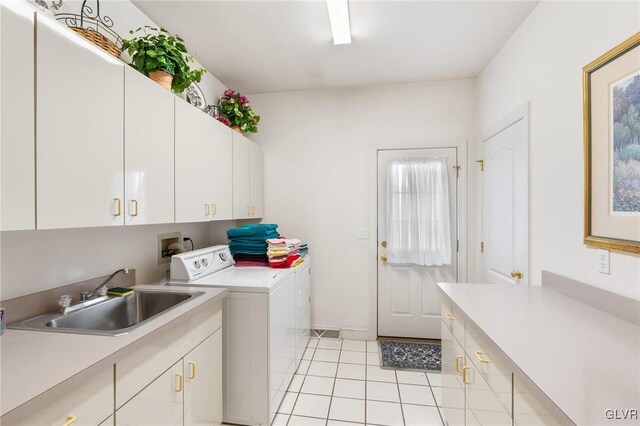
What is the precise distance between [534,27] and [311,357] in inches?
119

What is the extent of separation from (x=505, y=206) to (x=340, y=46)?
1792mm

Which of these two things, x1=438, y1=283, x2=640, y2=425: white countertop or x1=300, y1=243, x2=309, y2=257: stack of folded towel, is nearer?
x1=438, y1=283, x2=640, y2=425: white countertop

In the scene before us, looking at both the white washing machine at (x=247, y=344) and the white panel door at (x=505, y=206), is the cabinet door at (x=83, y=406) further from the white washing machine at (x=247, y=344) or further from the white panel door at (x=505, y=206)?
the white panel door at (x=505, y=206)

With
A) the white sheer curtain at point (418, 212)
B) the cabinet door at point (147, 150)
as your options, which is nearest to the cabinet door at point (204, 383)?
the cabinet door at point (147, 150)

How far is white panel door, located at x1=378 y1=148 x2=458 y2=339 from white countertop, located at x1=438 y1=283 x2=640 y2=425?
1.41 meters

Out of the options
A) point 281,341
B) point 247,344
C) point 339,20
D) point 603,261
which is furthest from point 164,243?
point 603,261

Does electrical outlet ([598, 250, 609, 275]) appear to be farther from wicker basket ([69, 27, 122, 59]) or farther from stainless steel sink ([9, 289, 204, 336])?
wicker basket ([69, 27, 122, 59])

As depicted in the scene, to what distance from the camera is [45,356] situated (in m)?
0.90

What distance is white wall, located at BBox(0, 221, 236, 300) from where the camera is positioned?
1.21 metres

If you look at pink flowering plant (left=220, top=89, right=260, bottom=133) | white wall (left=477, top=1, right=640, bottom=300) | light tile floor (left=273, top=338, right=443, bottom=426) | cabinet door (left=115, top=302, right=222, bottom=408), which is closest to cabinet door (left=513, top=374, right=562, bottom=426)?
white wall (left=477, top=1, right=640, bottom=300)

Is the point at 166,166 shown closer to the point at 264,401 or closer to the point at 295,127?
the point at 264,401

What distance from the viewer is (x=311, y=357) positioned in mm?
2674

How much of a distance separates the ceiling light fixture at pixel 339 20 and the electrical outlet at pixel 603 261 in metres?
1.86

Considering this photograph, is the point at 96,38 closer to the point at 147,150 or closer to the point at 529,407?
the point at 147,150
